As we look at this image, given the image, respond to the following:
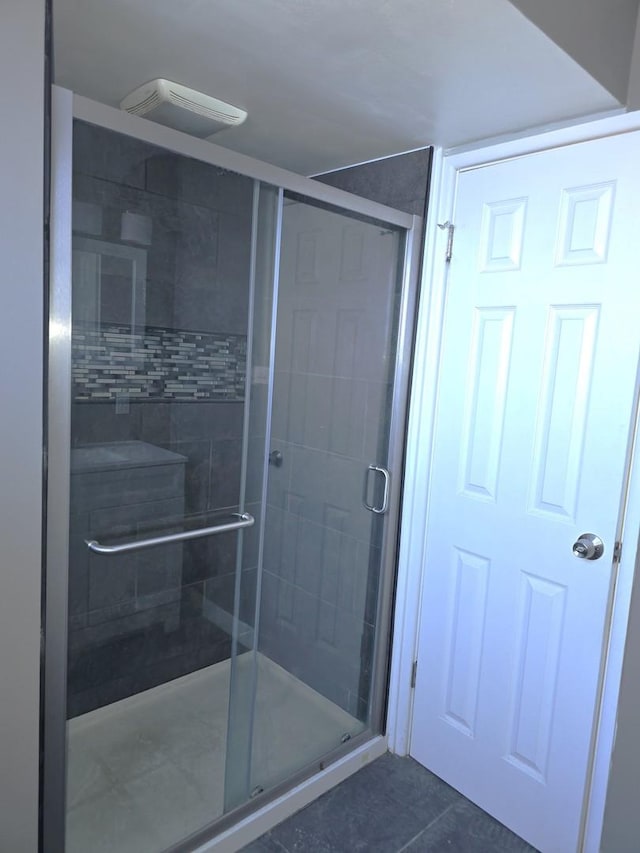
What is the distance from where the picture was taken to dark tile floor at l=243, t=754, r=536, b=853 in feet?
5.87

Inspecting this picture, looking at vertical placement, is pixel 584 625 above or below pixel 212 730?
above

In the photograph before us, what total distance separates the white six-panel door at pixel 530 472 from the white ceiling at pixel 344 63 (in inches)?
9.1

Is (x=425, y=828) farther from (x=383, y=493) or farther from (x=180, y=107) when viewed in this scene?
(x=180, y=107)

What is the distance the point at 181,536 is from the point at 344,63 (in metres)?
1.34

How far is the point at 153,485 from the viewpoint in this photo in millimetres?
1691

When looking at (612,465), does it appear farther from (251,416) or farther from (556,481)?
(251,416)

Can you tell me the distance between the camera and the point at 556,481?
1.72m

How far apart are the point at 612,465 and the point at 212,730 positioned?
155 centimetres

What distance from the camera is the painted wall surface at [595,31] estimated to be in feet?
4.17

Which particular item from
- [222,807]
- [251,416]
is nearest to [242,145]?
[251,416]

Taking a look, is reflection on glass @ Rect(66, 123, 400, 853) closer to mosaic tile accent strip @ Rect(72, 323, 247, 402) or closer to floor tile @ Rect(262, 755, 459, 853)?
mosaic tile accent strip @ Rect(72, 323, 247, 402)

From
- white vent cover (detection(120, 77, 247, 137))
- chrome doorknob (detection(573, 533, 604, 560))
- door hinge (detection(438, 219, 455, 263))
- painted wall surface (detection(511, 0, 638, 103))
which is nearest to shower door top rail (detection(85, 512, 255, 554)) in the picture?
chrome doorknob (detection(573, 533, 604, 560))

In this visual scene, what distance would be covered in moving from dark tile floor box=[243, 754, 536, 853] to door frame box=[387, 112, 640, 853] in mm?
188

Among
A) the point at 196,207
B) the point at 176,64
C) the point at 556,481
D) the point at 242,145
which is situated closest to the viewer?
the point at 176,64
